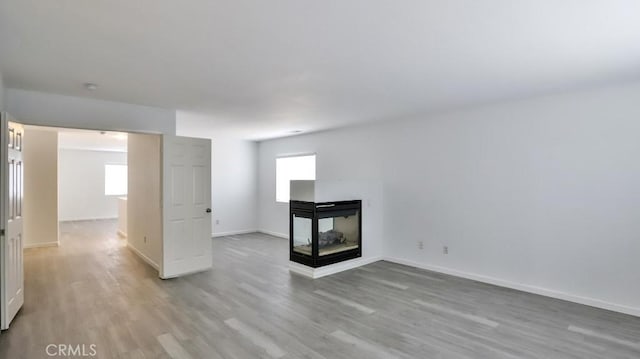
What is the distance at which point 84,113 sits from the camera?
4.29 m

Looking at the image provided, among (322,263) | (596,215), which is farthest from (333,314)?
(596,215)

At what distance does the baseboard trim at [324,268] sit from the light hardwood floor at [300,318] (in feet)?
0.55

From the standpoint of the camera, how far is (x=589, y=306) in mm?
3805

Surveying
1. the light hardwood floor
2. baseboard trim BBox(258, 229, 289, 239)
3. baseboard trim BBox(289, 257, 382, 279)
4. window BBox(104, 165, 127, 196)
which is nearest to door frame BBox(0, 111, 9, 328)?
the light hardwood floor

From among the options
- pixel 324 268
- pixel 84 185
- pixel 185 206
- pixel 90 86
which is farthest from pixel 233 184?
pixel 84 185

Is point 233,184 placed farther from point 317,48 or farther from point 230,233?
point 317,48

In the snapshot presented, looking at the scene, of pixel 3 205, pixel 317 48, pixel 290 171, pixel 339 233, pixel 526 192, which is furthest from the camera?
pixel 290 171

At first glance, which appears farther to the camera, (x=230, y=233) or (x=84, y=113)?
(x=230, y=233)

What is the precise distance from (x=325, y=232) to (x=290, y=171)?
3.19 metres

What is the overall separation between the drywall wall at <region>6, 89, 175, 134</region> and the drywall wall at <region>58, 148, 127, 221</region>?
888 centimetres

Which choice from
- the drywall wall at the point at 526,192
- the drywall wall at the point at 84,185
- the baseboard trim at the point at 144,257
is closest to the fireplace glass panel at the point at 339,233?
the drywall wall at the point at 526,192

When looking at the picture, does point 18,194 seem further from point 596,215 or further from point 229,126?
point 596,215

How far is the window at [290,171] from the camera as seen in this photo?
762 centimetres

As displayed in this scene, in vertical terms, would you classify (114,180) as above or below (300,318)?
above
